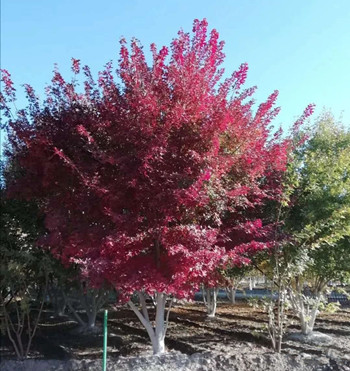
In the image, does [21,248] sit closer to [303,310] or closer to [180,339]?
[180,339]

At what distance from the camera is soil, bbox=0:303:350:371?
19.9 ft

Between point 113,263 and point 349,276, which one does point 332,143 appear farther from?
point 113,263

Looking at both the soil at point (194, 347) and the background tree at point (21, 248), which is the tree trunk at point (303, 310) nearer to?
the soil at point (194, 347)

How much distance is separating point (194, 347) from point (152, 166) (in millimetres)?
4182

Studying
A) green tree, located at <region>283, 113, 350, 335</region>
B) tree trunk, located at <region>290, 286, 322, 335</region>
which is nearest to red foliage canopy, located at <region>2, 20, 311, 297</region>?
green tree, located at <region>283, 113, 350, 335</region>

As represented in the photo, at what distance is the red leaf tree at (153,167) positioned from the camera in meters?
5.46

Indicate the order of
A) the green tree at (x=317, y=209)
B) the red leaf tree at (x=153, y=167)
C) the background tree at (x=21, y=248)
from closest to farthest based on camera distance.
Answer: the red leaf tree at (x=153, y=167), the green tree at (x=317, y=209), the background tree at (x=21, y=248)

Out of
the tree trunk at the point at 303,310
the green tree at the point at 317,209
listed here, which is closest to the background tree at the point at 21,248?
the green tree at the point at 317,209

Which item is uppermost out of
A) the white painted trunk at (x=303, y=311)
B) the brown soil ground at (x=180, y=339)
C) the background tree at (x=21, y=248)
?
the background tree at (x=21, y=248)

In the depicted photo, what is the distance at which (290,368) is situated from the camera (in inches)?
238

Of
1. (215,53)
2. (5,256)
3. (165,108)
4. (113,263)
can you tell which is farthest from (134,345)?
(215,53)

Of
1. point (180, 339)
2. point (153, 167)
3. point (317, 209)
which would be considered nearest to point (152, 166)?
point (153, 167)

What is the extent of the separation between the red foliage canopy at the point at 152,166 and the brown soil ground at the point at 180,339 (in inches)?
95.5

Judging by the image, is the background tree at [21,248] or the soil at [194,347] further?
the background tree at [21,248]
